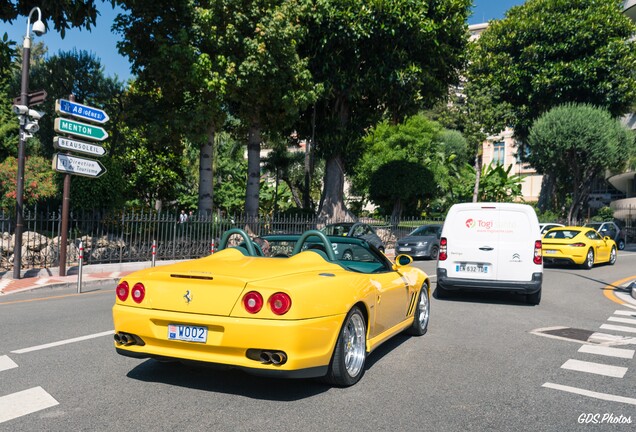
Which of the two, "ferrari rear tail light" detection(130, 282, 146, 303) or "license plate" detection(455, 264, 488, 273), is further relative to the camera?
"license plate" detection(455, 264, 488, 273)

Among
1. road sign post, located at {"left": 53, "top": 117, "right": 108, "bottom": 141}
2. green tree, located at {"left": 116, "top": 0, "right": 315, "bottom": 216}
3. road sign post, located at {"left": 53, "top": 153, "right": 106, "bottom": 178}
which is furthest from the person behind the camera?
green tree, located at {"left": 116, "top": 0, "right": 315, "bottom": 216}

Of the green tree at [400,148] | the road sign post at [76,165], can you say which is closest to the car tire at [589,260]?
the road sign post at [76,165]

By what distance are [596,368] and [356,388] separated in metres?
2.73

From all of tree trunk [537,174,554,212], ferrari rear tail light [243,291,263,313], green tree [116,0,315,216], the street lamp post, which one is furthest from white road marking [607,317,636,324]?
tree trunk [537,174,554,212]

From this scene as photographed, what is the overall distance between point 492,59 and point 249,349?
1543 inches

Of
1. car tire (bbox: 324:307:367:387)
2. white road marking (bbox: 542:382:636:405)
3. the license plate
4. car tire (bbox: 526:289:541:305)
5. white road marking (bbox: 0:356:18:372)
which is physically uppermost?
the license plate

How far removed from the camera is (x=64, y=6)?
12305 mm

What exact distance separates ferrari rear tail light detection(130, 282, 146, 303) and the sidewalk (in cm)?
785

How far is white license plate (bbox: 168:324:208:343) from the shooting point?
4.18m

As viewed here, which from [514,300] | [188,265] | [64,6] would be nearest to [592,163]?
[514,300]

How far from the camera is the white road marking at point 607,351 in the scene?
20.6ft

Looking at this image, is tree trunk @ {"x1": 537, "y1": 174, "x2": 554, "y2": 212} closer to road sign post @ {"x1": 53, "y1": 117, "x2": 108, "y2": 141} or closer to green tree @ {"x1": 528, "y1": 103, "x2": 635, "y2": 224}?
green tree @ {"x1": 528, "y1": 103, "x2": 635, "y2": 224}

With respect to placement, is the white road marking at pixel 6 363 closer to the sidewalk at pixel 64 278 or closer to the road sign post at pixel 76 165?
the sidewalk at pixel 64 278

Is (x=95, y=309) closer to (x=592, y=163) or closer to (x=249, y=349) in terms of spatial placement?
(x=249, y=349)
